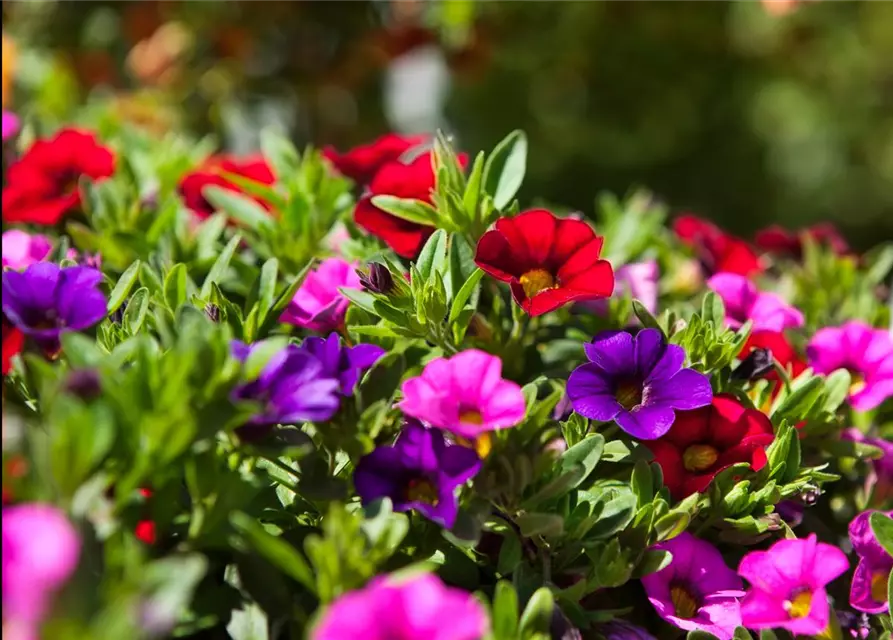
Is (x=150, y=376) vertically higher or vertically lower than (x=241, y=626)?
higher

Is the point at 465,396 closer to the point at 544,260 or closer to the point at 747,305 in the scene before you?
the point at 544,260

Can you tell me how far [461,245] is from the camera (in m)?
0.85

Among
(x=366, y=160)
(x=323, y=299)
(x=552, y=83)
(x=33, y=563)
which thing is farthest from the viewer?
(x=552, y=83)

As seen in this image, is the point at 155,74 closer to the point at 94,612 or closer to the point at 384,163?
Answer: the point at 384,163

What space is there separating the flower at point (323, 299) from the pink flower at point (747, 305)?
17.9 inches

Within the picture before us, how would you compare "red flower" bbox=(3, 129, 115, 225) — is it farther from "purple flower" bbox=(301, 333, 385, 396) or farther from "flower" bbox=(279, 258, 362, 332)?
"purple flower" bbox=(301, 333, 385, 396)

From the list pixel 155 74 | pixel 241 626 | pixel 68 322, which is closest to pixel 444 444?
pixel 241 626

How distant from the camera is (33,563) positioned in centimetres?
48

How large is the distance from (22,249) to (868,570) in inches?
36.9

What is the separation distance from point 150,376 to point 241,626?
0.66ft

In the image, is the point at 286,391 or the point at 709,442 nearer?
the point at 286,391

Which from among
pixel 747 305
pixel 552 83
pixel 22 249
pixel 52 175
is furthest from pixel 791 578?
pixel 552 83

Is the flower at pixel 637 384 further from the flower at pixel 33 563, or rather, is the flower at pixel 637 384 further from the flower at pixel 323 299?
the flower at pixel 33 563

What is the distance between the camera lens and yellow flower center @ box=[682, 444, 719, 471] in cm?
83
